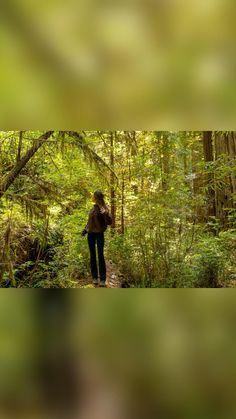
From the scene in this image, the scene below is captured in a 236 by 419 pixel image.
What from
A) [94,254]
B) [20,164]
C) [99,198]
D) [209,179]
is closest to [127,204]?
[99,198]

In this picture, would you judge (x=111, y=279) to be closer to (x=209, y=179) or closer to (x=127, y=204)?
(x=127, y=204)

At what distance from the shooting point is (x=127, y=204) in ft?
6.70

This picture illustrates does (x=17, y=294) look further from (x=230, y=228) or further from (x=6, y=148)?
(x=230, y=228)

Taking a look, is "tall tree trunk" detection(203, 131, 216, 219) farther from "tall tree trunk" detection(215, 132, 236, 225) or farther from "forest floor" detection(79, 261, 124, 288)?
"forest floor" detection(79, 261, 124, 288)

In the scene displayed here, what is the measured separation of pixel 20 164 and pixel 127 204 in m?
0.63

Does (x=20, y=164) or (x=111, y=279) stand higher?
(x=20, y=164)

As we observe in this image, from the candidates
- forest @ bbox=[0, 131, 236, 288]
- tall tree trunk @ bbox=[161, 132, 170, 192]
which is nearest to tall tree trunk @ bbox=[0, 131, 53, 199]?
forest @ bbox=[0, 131, 236, 288]

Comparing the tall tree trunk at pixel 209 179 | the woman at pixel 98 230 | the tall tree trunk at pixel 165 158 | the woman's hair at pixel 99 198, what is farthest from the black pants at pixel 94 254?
the tall tree trunk at pixel 209 179

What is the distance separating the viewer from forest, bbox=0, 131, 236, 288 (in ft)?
6.65

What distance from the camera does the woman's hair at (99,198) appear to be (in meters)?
2.02

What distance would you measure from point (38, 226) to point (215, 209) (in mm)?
1003

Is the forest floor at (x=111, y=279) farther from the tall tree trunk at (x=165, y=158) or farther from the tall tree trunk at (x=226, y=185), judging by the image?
the tall tree trunk at (x=226, y=185)

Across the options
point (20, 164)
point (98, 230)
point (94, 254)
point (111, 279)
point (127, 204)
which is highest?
point (20, 164)

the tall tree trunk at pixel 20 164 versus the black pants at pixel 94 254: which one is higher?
the tall tree trunk at pixel 20 164
